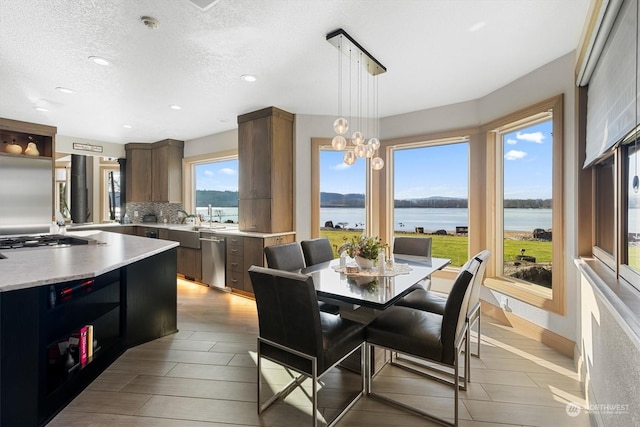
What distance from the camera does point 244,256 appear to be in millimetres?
4152

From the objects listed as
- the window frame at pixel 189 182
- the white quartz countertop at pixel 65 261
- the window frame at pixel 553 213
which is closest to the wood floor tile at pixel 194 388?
the white quartz countertop at pixel 65 261

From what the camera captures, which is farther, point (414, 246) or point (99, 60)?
point (414, 246)

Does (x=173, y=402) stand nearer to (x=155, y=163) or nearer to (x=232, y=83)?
(x=232, y=83)

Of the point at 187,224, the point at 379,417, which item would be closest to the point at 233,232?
the point at 187,224

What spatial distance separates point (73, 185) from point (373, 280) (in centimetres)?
701

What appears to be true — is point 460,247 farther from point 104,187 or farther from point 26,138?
point 104,187

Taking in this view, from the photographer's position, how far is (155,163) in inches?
237

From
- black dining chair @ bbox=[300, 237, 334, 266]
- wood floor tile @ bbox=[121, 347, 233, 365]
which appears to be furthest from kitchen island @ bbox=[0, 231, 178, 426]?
black dining chair @ bbox=[300, 237, 334, 266]

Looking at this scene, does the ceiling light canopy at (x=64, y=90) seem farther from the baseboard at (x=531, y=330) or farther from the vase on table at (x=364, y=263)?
the baseboard at (x=531, y=330)

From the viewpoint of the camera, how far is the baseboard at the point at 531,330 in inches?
99.9

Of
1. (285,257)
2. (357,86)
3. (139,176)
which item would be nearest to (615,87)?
(357,86)

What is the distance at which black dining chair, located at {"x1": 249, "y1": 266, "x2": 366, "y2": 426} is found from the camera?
157 centimetres

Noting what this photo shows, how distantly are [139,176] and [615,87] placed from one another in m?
6.82

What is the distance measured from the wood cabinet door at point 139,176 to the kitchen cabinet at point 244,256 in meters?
2.82
